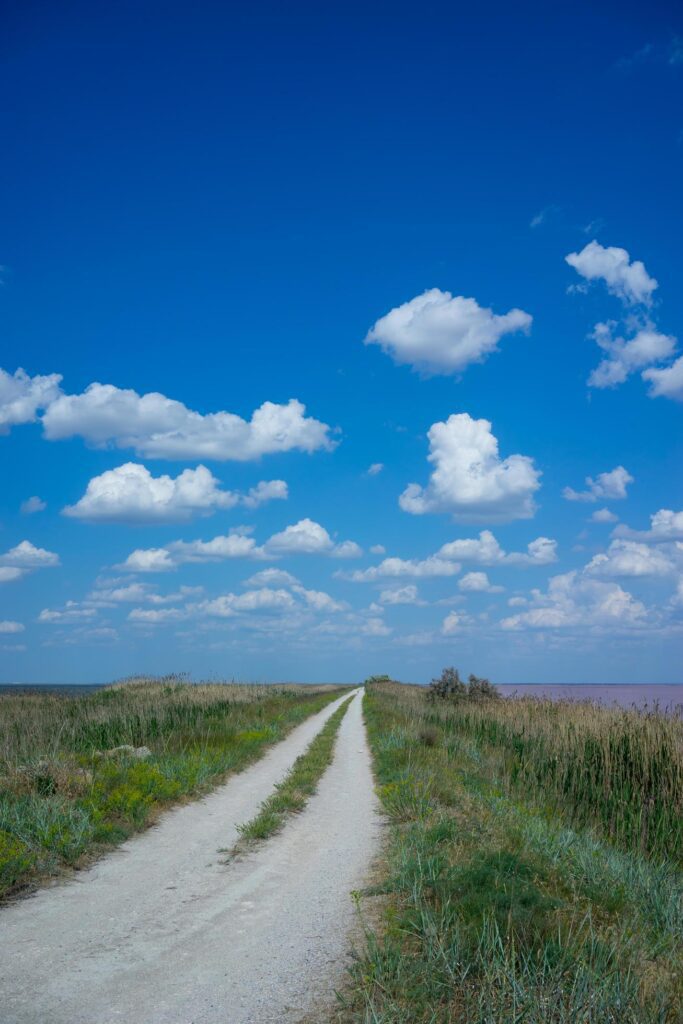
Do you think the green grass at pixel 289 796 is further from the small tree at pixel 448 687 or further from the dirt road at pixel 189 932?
the small tree at pixel 448 687

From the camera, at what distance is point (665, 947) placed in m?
6.01

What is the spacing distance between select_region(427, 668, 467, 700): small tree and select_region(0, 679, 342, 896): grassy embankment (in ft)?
53.3

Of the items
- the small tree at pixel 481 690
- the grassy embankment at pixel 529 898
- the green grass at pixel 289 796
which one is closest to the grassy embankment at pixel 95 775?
the green grass at pixel 289 796

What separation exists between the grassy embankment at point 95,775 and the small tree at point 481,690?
15.3 m

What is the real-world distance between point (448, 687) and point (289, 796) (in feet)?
92.5

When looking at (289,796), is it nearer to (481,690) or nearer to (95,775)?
(95,775)

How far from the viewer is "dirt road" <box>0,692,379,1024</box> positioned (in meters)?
4.96

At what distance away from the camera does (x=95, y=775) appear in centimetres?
1153

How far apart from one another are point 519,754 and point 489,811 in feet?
31.7

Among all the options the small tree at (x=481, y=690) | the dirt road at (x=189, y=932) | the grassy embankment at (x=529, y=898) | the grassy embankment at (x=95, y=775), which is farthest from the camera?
Result: the small tree at (x=481, y=690)

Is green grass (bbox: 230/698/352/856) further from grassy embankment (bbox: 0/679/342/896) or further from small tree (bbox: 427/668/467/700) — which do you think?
small tree (bbox: 427/668/467/700)

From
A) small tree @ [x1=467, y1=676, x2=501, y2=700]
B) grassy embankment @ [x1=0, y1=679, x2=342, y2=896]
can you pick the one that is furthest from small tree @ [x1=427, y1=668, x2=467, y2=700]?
grassy embankment @ [x1=0, y1=679, x2=342, y2=896]

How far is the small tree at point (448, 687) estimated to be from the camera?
37688mm

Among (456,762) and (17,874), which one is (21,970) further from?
(456,762)
